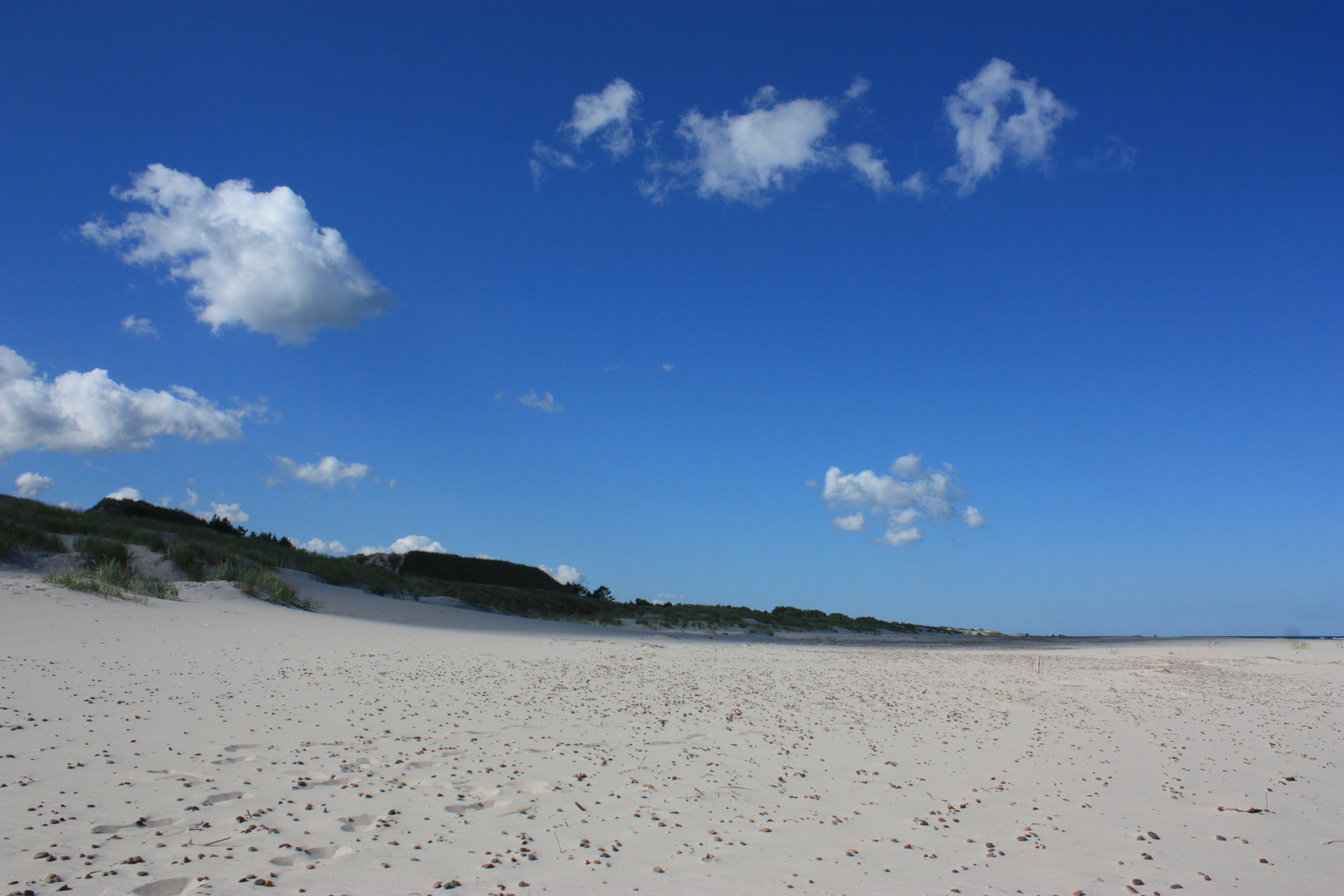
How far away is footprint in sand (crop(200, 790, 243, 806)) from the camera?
3141 mm

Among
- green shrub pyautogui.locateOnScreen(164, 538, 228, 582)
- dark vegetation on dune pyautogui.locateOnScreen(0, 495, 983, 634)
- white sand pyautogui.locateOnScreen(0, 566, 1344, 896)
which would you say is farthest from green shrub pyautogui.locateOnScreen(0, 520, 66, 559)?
white sand pyautogui.locateOnScreen(0, 566, 1344, 896)

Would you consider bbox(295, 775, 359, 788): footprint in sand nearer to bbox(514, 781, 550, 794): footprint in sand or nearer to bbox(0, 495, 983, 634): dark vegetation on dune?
bbox(514, 781, 550, 794): footprint in sand

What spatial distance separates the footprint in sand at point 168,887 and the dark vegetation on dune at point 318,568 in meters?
10.3

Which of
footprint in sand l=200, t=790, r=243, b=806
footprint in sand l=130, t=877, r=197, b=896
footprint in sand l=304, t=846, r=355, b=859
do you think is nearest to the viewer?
footprint in sand l=130, t=877, r=197, b=896

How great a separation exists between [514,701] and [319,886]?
3431 millimetres

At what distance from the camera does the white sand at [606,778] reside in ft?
9.04

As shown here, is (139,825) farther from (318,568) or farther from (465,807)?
(318,568)

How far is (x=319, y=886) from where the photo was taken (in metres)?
2.46

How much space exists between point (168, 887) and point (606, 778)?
210 centimetres

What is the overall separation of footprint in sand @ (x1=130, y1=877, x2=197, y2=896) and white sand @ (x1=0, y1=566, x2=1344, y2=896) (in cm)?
1

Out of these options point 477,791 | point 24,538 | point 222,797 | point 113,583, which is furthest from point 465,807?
point 24,538

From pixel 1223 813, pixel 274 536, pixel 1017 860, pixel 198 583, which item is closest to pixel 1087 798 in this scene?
pixel 1223 813

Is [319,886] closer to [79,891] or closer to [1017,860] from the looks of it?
[79,891]

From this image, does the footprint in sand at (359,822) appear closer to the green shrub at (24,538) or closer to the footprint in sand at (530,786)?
the footprint in sand at (530,786)
